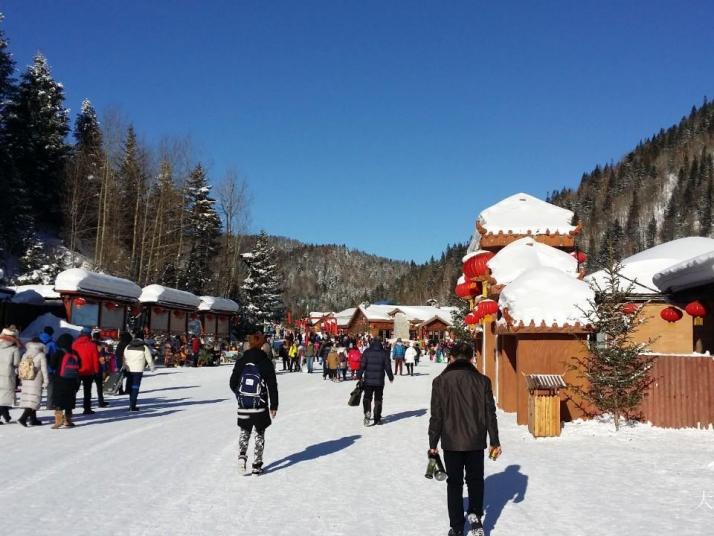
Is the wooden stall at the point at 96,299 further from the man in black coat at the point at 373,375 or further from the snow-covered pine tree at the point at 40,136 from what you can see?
the snow-covered pine tree at the point at 40,136

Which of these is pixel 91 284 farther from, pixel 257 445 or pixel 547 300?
pixel 257 445

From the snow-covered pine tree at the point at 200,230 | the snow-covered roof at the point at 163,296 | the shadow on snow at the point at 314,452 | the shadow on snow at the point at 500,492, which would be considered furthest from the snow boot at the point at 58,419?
the snow-covered pine tree at the point at 200,230

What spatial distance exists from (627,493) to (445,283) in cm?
14473

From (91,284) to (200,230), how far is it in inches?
1017

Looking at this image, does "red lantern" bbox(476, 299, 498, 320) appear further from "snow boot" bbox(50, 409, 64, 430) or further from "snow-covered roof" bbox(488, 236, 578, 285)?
"snow boot" bbox(50, 409, 64, 430)

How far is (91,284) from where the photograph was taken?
24.7 meters

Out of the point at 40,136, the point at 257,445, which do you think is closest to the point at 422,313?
the point at 40,136

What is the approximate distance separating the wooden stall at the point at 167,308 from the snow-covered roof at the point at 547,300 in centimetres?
2046

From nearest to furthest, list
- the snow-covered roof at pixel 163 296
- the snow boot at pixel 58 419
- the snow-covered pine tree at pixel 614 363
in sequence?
the snow boot at pixel 58 419 → the snow-covered pine tree at pixel 614 363 → the snow-covered roof at pixel 163 296

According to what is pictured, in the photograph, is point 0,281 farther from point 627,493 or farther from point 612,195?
point 612,195

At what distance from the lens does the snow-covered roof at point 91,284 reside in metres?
23.9

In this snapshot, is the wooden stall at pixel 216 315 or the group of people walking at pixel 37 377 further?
the wooden stall at pixel 216 315

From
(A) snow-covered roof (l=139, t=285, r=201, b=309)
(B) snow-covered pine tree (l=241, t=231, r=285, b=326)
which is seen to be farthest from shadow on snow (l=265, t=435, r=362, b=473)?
(B) snow-covered pine tree (l=241, t=231, r=285, b=326)

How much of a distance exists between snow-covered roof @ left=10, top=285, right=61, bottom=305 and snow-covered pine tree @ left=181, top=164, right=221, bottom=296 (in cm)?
2016
